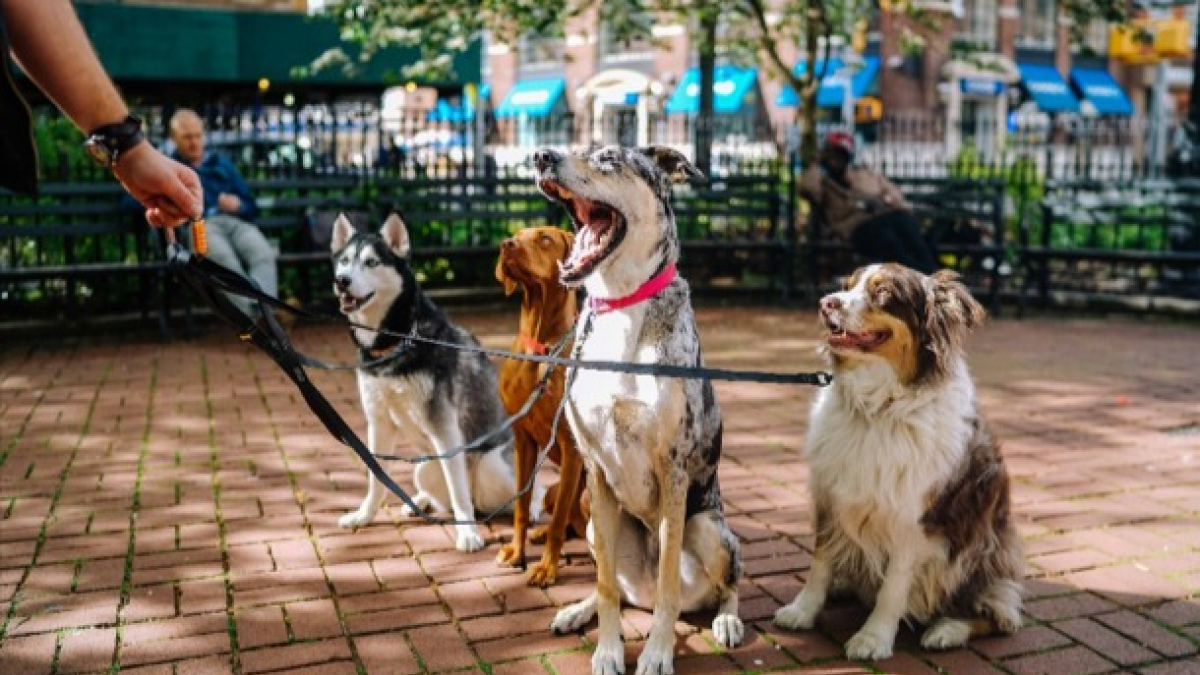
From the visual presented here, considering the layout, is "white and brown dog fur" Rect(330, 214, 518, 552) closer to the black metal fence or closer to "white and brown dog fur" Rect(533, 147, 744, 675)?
"white and brown dog fur" Rect(533, 147, 744, 675)

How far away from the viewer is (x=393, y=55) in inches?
710

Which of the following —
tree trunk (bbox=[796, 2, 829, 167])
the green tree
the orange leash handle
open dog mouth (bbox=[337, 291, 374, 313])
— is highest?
the green tree

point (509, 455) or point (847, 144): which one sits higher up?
point (847, 144)

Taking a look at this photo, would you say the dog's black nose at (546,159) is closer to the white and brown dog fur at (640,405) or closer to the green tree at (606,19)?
the white and brown dog fur at (640,405)

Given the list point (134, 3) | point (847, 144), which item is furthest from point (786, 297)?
point (134, 3)

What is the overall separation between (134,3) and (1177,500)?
1578cm

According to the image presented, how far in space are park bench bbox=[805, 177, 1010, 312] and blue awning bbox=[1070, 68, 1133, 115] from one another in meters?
30.3

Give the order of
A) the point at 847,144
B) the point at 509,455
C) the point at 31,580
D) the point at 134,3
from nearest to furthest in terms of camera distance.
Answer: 1. the point at 31,580
2. the point at 509,455
3. the point at 847,144
4. the point at 134,3

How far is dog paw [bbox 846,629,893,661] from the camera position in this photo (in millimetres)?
3465

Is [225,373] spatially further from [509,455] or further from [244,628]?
[244,628]

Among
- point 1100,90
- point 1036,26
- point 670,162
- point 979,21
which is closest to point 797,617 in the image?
point 670,162

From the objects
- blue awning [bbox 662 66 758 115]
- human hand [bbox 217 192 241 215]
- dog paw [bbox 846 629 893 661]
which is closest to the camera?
dog paw [bbox 846 629 893 661]

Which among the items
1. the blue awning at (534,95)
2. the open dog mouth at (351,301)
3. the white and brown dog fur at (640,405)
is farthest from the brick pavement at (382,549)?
the blue awning at (534,95)

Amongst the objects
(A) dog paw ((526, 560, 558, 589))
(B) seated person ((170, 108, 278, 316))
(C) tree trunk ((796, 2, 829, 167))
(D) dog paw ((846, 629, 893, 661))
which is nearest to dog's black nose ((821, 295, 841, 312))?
(D) dog paw ((846, 629, 893, 661))
